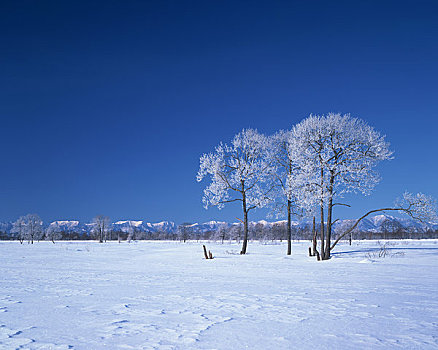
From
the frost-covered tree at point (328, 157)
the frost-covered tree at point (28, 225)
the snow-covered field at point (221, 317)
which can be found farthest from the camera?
the frost-covered tree at point (28, 225)

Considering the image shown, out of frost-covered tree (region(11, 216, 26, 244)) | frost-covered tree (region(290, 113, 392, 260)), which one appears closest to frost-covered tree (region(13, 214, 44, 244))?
frost-covered tree (region(11, 216, 26, 244))

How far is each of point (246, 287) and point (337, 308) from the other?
124 inches

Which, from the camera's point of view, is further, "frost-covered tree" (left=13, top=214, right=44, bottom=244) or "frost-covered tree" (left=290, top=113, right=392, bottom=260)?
"frost-covered tree" (left=13, top=214, right=44, bottom=244)

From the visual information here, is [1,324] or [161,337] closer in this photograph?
[161,337]

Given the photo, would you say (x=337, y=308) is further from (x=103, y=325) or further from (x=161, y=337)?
(x=103, y=325)

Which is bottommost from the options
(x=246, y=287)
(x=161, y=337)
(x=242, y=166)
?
A: (x=246, y=287)

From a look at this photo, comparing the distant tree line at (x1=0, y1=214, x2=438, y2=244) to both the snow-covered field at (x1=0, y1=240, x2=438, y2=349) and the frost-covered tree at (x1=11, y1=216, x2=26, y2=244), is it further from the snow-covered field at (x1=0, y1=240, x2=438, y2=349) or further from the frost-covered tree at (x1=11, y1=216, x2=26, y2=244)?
the snow-covered field at (x1=0, y1=240, x2=438, y2=349)

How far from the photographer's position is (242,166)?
2486 centimetres

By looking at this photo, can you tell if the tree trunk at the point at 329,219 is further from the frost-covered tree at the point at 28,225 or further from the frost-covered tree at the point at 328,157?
the frost-covered tree at the point at 28,225

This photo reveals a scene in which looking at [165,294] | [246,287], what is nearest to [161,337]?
[165,294]

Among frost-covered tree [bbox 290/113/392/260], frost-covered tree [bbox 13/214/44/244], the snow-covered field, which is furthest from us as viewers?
frost-covered tree [bbox 13/214/44/244]

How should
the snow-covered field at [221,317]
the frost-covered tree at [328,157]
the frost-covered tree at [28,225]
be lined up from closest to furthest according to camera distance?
the snow-covered field at [221,317]
the frost-covered tree at [328,157]
the frost-covered tree at [28,225]

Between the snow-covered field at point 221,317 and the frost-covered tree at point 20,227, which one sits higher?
the snow-covered field at point 221,317

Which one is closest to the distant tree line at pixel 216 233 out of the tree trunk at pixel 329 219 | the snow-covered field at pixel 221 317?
the tree trunk at pixel 329 219
